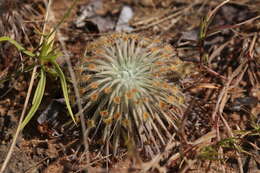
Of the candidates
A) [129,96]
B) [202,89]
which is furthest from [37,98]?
[202,89]

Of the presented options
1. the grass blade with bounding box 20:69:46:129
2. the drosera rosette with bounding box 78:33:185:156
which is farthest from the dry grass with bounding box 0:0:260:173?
the grass blade with bounding box 20:69:46:129

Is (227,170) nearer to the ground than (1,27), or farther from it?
nearer to the ground

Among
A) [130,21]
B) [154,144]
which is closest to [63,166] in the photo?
[154,144]

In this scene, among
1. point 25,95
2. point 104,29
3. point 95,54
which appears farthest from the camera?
point 104,29

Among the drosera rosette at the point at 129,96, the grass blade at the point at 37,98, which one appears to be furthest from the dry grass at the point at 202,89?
the grass blade at the point at 37,98

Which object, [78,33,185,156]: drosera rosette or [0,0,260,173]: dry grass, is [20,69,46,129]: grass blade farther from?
[78,33,185,156]: drosera rosette

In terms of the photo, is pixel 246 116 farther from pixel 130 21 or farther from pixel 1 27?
pixel 1 27

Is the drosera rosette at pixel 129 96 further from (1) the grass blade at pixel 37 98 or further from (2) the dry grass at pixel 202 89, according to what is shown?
(1) the grass blade at pixel 37 98

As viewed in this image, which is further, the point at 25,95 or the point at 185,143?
the point at 25,95
